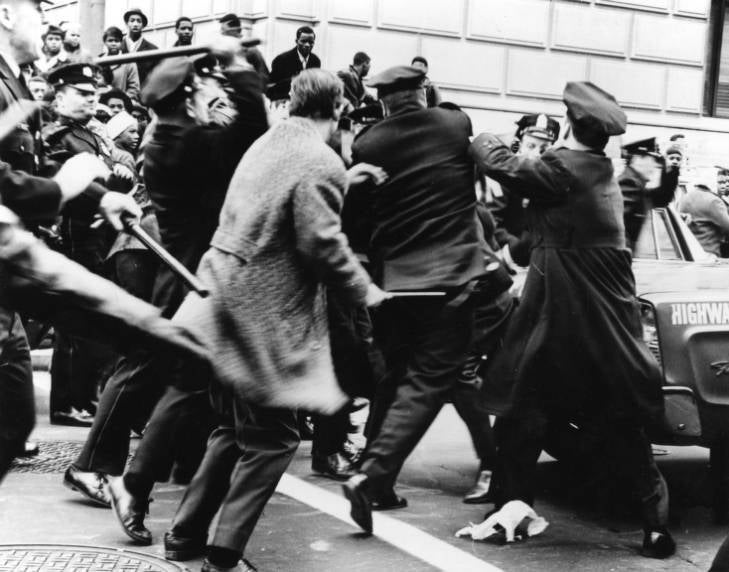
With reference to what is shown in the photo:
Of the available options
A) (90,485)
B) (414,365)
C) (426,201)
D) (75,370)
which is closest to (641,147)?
(426,201)

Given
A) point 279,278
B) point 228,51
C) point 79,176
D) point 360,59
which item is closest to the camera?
point 79,176

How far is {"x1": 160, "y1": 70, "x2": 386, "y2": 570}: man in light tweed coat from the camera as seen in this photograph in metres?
4.66

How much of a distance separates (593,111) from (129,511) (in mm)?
2780

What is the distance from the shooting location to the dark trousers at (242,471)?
4.63 m

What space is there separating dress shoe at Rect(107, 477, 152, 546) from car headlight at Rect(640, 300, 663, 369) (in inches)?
101

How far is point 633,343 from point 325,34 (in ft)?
36.9

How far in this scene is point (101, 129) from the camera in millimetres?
8688

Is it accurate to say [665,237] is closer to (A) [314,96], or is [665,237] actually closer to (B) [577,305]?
(B) [577,305]

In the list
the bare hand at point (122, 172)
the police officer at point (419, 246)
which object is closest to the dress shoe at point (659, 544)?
the police officer at point (419, 246)

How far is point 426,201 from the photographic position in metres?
5.87

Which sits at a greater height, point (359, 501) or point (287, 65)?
point (287, 65)

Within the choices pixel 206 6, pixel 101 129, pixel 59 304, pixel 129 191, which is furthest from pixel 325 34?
pixel 59 304

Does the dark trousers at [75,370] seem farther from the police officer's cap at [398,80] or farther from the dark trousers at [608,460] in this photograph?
the dark trousers at [608,460]

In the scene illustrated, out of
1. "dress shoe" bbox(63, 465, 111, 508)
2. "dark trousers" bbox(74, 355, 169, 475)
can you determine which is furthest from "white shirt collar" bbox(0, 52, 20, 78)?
"dress shoe" bbox(63, 465, 111, 508)
